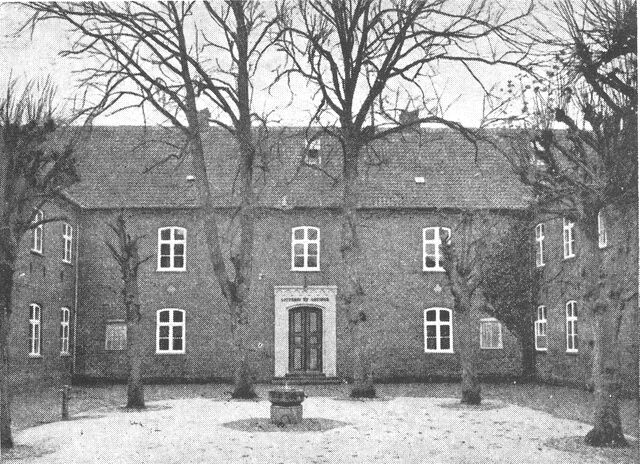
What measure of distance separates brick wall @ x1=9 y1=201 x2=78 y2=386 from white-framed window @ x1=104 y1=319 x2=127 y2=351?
1.27 meters

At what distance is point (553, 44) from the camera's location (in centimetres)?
1150

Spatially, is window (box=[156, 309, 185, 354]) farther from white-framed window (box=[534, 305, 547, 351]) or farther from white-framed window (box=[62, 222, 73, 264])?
white-framed window (box=[534, 305, 547, 351])

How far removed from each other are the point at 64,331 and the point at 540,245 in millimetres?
15347

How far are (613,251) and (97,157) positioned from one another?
1783 centimetres

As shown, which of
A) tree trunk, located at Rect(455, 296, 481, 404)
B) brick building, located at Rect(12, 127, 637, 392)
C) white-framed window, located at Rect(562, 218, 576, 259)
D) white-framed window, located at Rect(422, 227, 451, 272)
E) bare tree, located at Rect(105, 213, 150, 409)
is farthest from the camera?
white-framed window, located at Rect(422, 227, 451, 272)

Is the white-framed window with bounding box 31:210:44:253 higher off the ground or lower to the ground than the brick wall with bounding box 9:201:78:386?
higher

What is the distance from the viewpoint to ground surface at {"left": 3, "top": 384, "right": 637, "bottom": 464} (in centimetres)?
1123

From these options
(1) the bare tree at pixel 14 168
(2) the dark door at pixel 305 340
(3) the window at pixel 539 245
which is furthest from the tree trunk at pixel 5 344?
(3) the window at pixel 539 245

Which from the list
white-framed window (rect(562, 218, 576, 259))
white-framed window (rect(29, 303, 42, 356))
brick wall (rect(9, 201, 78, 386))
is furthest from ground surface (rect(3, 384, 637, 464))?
white-framed window (rect(562, 218, 576, 259))

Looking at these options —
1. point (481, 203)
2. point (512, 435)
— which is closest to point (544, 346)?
point (481, 203)

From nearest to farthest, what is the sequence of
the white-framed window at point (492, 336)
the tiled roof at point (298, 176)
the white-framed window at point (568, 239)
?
1. the white-framed window at point (568, 239)
2. the tiled roof at point (298, 176)
3. the white-framed window at point (492, 336)

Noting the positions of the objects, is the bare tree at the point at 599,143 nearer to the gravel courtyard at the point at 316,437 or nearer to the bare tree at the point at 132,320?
the gravel courtyard at the point at 316,437

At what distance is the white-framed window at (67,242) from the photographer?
25016mm

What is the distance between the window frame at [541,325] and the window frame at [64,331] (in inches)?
595
